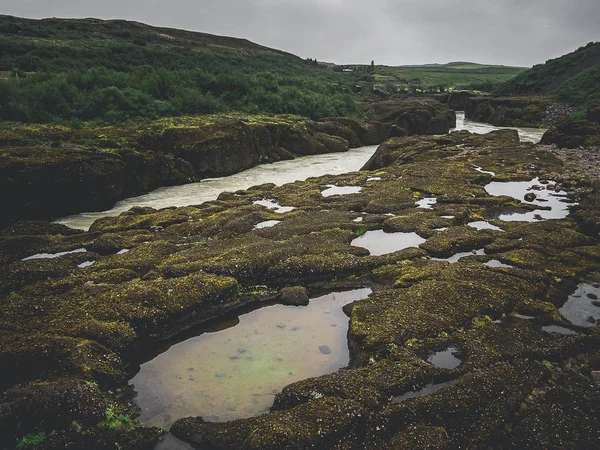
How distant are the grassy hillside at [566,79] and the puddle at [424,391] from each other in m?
71.9

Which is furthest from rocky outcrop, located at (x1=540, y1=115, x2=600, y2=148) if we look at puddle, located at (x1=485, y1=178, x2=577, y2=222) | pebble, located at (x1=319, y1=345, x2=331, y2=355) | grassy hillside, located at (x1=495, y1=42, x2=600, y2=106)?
pebble, located at (x1=319, y1=345, x2=331, y2=355)

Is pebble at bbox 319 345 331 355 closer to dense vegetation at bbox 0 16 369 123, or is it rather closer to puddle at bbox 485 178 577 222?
puddle at bbox 485 178 577 222

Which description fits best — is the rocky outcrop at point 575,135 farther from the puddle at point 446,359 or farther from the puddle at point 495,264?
the puddle at point 446,359

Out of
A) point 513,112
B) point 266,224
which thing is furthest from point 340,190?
point 513,112

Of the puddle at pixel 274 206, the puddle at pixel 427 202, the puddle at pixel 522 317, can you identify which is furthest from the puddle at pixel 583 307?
the puddle at pixel 274 206

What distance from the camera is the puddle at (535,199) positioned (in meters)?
18.6

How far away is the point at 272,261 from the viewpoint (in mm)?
13633

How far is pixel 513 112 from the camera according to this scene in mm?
70562

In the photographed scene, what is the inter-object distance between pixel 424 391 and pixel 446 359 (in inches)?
55.2

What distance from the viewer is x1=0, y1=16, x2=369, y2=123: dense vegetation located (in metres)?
32.1

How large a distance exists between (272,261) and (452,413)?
7911 mm

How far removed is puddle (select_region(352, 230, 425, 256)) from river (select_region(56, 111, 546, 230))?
499 inches

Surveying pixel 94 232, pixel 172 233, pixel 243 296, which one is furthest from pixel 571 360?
pixel 94 232

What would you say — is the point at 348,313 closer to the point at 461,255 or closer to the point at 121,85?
the point at 461,255
